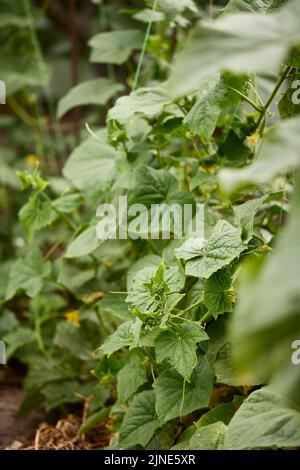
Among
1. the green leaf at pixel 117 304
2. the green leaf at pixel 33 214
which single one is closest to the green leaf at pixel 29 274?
the green leaf at pixel 33 214

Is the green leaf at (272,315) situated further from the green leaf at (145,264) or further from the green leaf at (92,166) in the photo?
the green leaf at (92,166)

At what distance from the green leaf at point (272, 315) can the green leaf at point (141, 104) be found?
0.58 meters

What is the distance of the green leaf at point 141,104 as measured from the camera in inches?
40.3

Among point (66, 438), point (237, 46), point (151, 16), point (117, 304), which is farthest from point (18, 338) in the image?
point (237, 46)

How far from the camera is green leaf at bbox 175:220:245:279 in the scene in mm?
880

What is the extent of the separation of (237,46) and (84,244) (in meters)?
0.69

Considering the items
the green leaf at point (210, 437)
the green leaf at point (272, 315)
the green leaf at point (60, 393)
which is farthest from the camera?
the green leaf at point (60, 393)

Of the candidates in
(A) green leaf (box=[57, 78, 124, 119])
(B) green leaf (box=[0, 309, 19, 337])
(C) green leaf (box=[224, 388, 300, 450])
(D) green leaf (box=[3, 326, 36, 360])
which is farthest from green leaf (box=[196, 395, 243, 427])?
(A) green leaf (box=[57, 78, 124, 119])

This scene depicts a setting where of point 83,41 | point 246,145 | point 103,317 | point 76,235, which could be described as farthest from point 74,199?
point 83,41

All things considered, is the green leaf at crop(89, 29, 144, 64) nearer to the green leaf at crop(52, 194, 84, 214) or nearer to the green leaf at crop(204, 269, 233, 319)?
the green leaf at crop(52, 194, 84, 214)

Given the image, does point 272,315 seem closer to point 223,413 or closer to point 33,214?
point 223,413
